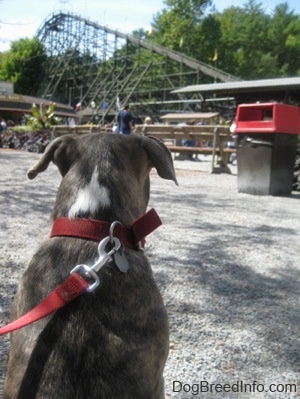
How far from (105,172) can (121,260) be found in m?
0.42

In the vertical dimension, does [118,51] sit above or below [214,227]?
above

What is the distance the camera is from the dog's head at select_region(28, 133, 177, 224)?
70.6 inches

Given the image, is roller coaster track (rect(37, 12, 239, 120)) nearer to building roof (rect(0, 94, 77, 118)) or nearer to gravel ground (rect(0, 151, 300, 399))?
building roof (rect(0, 94, 77, 118))

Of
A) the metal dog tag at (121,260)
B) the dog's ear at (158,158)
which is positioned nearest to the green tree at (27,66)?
the dog's ear at (158,158)

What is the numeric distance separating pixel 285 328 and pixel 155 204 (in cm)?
448

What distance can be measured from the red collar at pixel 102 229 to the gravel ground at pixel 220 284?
1.17 metres

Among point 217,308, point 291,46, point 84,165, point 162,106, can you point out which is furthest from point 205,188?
point 291,46

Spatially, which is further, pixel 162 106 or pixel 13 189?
pixel 162 106

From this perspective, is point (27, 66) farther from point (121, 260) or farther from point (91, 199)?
point (121, 260)

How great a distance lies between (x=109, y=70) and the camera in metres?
58.2

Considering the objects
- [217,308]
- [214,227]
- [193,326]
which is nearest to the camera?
[193,326]

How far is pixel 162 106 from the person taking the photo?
148ft

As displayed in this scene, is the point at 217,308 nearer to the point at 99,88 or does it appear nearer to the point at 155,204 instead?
the point at 155,204

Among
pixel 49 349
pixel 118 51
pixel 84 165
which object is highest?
pixel 118 51
